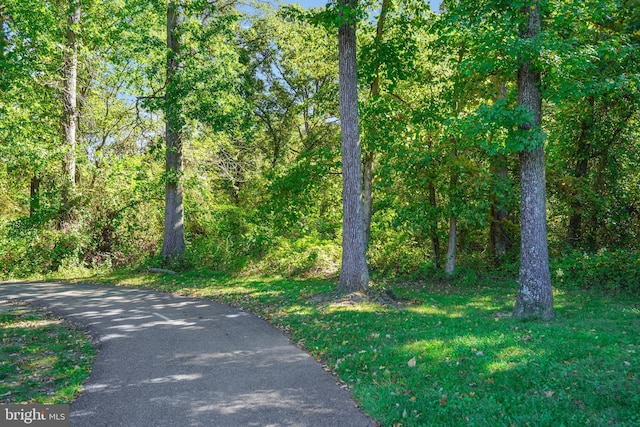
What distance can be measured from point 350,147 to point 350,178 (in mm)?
821

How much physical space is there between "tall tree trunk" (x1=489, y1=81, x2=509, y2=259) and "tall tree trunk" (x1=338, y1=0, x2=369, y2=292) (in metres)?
5.45

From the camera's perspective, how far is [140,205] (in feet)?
66.7

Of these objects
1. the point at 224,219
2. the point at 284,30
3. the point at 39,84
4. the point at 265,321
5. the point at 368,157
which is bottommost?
the point at 265,321

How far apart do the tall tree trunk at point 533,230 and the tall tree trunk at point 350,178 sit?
3818mm

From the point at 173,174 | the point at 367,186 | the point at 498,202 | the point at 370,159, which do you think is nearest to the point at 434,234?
the point at 498,202

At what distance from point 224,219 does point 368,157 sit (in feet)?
27.2

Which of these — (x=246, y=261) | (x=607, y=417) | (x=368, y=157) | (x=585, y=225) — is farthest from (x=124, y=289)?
(x=585, y=225)

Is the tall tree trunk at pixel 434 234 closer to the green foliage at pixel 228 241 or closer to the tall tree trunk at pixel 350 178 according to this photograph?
the tall tree trunk at pixel 350 178

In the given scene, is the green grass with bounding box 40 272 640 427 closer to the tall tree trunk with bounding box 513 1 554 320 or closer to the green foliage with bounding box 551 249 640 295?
the tall tree trunk with bounding box 513 1 554 320

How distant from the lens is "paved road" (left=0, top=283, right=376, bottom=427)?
4793mm

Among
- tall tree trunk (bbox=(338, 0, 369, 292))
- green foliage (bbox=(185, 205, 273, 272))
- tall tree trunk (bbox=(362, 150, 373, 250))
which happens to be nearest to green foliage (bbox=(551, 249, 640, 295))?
tall tree trunk (bbox=(362, 150, 373, 250))

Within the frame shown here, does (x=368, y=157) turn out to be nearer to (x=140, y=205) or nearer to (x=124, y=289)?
(x=124, y=289)

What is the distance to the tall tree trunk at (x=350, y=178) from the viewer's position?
34.8ft

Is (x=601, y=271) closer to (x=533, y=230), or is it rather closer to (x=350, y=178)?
(x=533, y=230)
